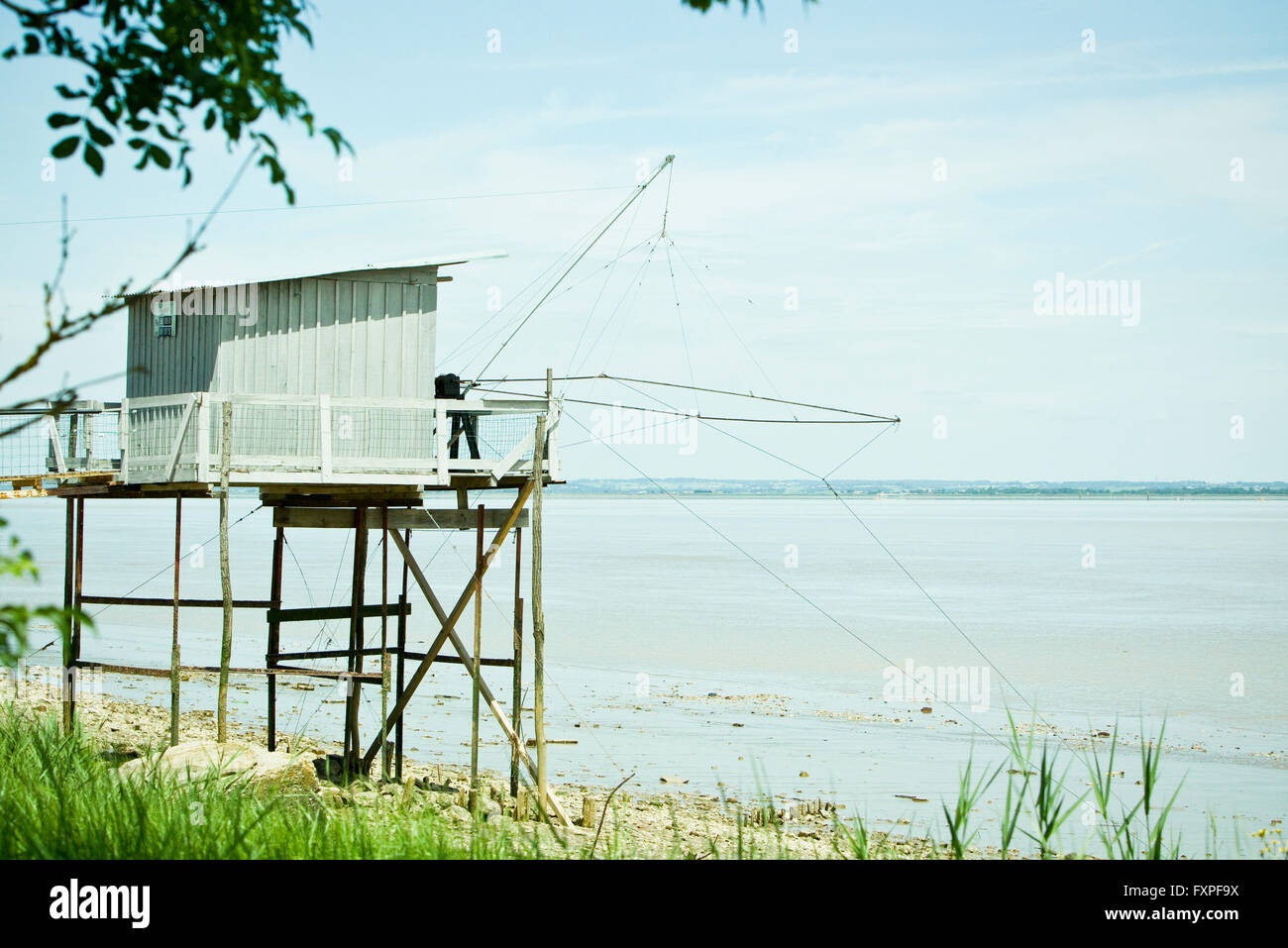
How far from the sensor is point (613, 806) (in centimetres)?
1423

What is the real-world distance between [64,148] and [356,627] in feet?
44.3

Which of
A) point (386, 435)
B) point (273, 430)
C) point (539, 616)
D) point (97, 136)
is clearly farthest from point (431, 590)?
point (97, 136)

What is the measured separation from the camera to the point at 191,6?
541 centimetres

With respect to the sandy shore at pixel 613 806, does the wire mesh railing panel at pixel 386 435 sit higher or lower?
higher

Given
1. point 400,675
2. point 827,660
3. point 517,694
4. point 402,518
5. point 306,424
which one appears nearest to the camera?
point 306,424

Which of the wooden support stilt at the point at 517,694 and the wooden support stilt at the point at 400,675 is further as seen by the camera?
the wooden support stilt at the point at 400,675

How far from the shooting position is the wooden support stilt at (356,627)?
17.7m

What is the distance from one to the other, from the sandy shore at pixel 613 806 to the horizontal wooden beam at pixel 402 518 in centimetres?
324

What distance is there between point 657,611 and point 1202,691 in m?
19.8

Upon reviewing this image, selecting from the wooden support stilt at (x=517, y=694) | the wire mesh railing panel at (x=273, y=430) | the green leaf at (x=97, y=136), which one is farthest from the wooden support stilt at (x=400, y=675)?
the green leaf at (x=97, y=136)

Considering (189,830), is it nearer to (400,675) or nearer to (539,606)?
(539,606)

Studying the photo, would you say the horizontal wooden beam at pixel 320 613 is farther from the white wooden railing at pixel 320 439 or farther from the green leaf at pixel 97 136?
the green leaf at pixel 97 136
